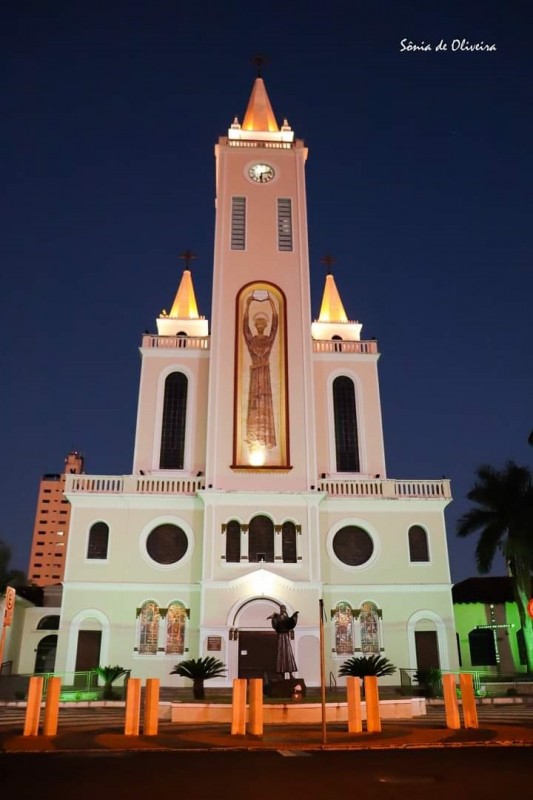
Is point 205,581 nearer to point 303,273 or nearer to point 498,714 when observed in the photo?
point 498,714

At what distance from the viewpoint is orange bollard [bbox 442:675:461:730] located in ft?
47.4

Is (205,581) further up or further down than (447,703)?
further up

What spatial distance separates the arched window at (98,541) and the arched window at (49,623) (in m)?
6.98

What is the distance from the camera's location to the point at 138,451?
3005cm

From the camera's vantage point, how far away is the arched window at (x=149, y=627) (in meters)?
26.0

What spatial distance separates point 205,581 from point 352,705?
12374 mm

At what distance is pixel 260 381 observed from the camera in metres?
30.1

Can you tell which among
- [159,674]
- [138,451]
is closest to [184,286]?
[138,451]

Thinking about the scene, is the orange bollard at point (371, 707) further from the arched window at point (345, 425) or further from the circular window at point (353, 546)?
the arched window at point (345, 425)

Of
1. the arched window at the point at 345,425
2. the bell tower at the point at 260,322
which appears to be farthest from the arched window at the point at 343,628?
the arched window at the point at 345,425

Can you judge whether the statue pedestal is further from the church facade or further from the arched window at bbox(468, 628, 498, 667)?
A: the arched window at bbox(468, 628, 498, 667)

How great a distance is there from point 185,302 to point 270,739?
25.9 m

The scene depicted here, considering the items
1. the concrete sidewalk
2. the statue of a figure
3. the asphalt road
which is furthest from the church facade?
the asphalt road

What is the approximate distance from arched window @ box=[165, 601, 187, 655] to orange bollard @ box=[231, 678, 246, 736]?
1253cm
